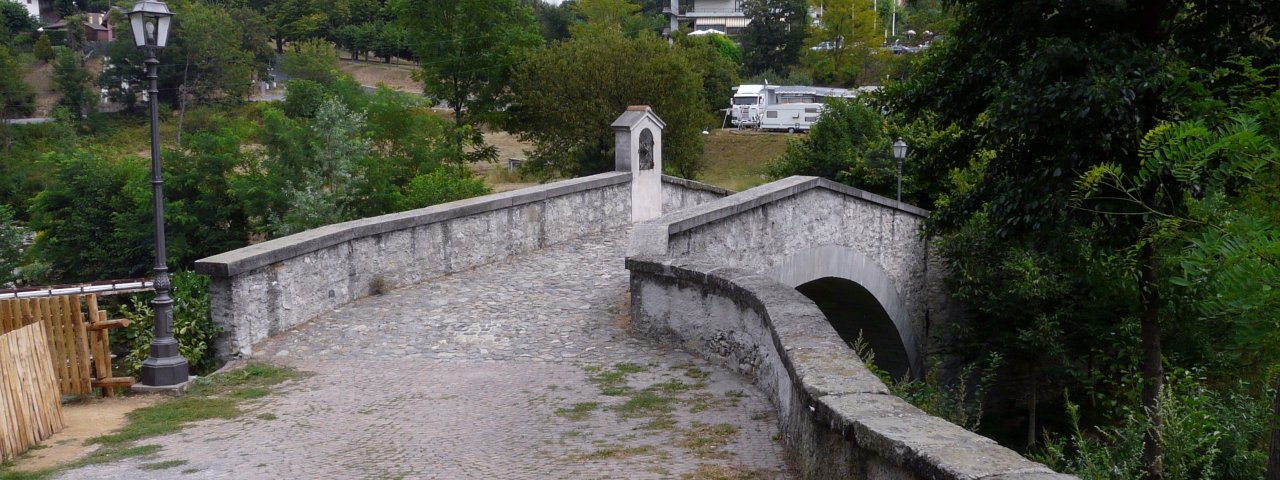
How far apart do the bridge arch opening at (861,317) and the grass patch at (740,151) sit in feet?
62.9

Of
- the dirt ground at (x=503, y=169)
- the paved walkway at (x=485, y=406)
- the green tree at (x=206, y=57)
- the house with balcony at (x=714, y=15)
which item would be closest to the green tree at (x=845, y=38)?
the dirt ground at (x=503, y=169)

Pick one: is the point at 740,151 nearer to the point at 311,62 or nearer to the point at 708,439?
the point at 311,62

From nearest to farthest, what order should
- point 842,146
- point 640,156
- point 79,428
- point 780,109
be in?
point 79,428, point 640,156, point 842,146, point 780,109

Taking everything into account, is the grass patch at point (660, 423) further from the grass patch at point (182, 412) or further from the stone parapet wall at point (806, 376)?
the grass patch at point (182, 412)

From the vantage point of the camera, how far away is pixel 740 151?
4428 centimetres

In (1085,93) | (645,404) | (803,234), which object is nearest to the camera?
(645,404)

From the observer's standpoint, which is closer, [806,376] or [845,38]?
[806,376]

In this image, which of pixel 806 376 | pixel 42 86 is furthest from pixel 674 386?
pixel 42 86

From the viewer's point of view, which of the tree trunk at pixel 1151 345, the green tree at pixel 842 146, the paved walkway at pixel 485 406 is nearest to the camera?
the paved walkway at pixel 485 406

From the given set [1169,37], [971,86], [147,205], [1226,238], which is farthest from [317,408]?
[147,205]

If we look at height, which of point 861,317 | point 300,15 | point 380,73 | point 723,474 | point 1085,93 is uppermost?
point 300,15

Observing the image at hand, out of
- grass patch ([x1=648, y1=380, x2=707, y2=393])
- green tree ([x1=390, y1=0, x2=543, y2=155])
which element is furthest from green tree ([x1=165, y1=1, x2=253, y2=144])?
grass patch ([x1=648, y1=380, x2=707, y2=393])

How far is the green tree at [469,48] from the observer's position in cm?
3288

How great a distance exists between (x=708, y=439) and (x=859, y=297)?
42.6ft
